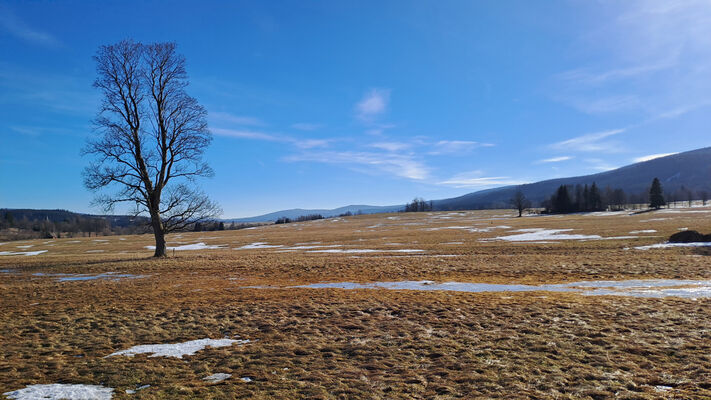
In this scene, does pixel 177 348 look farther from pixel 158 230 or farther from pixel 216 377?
pixel 158 230

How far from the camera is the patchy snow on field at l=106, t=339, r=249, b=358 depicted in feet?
24.7

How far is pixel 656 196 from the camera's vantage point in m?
109

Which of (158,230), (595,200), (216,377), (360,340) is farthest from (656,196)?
(216,377)

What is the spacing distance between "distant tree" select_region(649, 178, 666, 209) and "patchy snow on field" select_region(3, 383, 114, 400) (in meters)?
140

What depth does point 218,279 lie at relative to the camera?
1767cm

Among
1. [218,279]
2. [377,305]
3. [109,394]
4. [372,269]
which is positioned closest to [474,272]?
[372,269]

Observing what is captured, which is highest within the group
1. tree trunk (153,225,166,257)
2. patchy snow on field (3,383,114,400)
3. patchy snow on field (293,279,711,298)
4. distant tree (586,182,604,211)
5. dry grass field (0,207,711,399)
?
distant tree (586,182,604,211)

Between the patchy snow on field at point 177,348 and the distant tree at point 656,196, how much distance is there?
452 feet

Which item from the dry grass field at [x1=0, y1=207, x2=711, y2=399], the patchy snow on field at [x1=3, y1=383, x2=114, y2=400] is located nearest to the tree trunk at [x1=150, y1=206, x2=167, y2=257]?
the dry grass field at [x1=0, y1=207, x2=711, y2=399]

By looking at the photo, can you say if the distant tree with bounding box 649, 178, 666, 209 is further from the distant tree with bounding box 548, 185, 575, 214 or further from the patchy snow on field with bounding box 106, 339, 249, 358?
the patchy snow on field with bounding box 106, 339, 249, 358

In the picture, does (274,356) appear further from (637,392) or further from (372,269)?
(372,269)

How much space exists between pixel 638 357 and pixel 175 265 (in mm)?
23153

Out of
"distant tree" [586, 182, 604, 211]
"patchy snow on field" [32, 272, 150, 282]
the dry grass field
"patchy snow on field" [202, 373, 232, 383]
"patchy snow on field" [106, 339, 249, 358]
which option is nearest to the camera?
the dry grass field

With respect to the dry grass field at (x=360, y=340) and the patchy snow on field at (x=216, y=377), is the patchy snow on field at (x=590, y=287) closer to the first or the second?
the dry grass field at (x=360, y=340)
